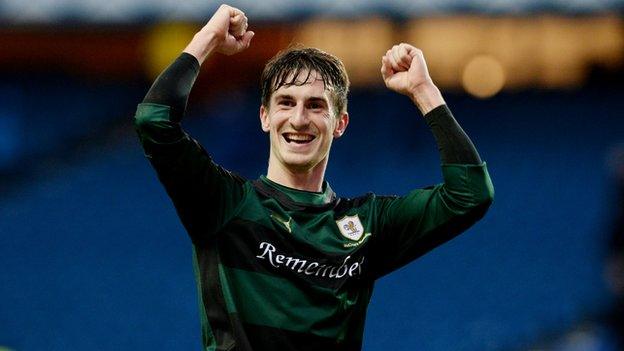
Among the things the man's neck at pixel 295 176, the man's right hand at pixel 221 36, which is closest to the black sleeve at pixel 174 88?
the man's right hand at pixel 221 36

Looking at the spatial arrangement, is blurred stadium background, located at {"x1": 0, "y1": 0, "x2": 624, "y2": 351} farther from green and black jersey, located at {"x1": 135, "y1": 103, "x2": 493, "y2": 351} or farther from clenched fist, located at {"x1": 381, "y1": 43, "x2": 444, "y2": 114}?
green and black jersey, located at {"x1": 135, "y1": 103, "x2": 493, "y2": 351}

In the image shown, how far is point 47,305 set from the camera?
12.1 metres

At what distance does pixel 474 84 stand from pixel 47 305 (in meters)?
5.15

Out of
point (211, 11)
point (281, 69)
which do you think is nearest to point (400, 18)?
point (211, 11)

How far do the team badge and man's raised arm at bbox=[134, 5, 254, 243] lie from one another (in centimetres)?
37

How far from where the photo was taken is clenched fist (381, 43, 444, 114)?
390 cm

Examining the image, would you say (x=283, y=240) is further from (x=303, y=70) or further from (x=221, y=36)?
(x=221, y=36)

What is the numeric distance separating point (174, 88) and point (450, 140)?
952 millimetres

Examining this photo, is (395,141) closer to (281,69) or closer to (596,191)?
(596,191)

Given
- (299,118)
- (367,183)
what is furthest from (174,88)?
(367,183)

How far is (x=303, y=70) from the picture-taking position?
152 inches

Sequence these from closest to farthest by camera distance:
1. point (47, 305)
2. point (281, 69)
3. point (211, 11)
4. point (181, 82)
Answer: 1. point (181, 82)
2. point (281, 69)
3. point (211, 11)
4. point (47, 305)

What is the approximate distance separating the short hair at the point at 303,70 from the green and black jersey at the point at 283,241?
1.07ft

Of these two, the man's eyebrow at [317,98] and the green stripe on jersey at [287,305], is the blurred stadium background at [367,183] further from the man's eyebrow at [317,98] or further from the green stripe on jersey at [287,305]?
the green stripe on jersey at [287,305]
